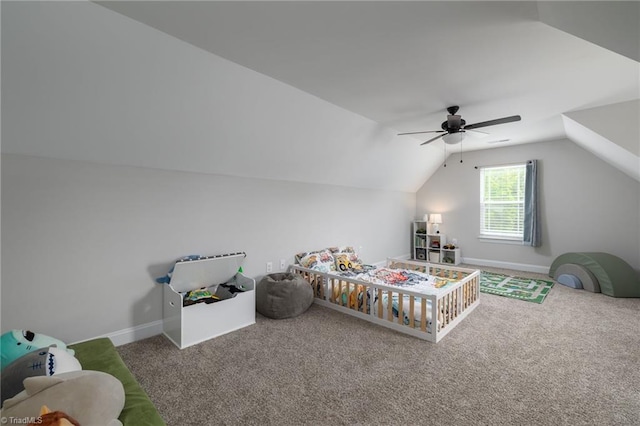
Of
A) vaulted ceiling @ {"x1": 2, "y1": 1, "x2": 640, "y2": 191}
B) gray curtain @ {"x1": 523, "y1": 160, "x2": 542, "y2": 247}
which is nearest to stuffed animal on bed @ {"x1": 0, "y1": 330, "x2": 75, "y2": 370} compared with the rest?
vaulted ceiling @ {"x1": 2, "y1": 1, "x2": 640, "y2": 191}

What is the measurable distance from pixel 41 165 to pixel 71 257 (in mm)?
767

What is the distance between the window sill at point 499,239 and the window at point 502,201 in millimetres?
18

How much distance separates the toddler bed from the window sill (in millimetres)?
2189

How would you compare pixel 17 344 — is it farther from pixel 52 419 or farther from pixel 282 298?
pixel 282 298

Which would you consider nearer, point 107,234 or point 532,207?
point 107,234

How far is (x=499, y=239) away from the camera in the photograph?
5.36 metres

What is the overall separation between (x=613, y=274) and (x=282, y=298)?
15.1ft

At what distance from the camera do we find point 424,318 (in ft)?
8.26

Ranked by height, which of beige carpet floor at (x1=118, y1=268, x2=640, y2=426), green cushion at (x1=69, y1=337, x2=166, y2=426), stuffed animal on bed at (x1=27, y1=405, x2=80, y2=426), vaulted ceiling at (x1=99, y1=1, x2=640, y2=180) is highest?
vaulted ceiling at (x1=99, y1=1, x2=640, y2=180)

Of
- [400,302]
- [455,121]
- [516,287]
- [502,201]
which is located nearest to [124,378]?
[400,302]

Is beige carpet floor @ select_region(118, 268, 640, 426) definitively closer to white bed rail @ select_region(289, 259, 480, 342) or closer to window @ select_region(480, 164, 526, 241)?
white bed rail @ select_region(289, 259, 480, 342)

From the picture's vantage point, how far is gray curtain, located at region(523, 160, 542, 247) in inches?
191

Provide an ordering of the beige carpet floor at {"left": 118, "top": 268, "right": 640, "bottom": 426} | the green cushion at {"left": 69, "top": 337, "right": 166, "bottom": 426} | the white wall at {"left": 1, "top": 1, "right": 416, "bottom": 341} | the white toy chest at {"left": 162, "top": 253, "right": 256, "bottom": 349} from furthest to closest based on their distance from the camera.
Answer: the white toy chest at {"left": 162, "top": 253, "right": 256, "bottom": 349} → the white wall at {"left": 1, "top": 1, "right": 416, "bottom": 341} → the beige carpet floor at {"left": 118, "top": 268, "right": 640, "bottom": 426} → the green cushion at {"left": 69, "top": 337, "right": 166, "bottom": 426}

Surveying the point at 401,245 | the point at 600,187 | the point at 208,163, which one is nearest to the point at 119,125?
the point at 208,163
